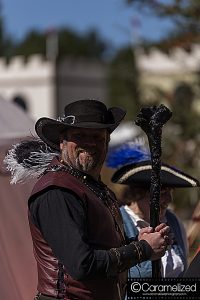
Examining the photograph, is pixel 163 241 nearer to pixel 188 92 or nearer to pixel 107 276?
pixel 107 276

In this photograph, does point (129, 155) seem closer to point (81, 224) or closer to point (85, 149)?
point (85, 149)

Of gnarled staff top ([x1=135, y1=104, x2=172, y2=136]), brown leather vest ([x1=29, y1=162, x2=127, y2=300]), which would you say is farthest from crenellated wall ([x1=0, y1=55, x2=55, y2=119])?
brown leather vest ([x1=29, y1=162, x2=127, y2=300])

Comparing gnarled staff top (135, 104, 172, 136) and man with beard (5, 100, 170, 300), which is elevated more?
gnarled staff top (135, 104, 172, 136)

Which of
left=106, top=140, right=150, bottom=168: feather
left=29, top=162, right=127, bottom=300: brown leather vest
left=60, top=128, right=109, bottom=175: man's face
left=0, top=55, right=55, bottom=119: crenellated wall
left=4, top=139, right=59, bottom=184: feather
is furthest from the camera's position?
left=0, top=55, right=55, bottom=119: crenellated wall

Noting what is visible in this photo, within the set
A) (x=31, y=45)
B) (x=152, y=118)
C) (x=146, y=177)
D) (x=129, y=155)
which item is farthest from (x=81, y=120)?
(x=31, y=45)

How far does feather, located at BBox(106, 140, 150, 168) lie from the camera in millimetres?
4287

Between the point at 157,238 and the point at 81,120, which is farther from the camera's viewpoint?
the point at 81,120

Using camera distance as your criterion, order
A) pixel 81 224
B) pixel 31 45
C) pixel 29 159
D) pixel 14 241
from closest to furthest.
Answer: pixel 81 224, pixel 29 159, pixel 14 241, pixel 31 45

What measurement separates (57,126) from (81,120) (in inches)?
4.4

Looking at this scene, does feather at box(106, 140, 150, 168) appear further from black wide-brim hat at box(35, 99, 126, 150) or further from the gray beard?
the gray beard

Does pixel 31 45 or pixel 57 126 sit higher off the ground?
pixel 31 45

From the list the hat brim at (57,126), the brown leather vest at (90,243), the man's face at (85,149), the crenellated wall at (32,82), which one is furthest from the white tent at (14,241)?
the crenellated wall at (32,82)

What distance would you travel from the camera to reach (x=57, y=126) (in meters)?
2.87

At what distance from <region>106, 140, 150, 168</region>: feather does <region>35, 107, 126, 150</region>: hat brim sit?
3.92 ft
